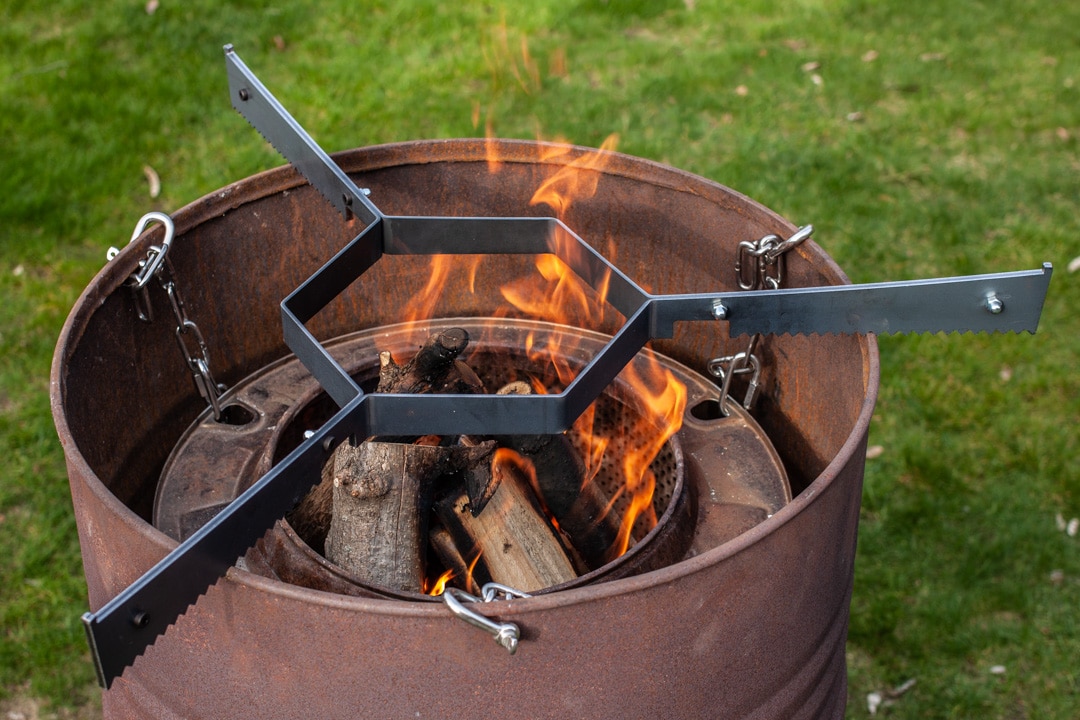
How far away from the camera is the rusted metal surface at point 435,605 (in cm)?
150

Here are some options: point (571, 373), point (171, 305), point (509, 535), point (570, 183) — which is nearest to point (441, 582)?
point (509, 535)

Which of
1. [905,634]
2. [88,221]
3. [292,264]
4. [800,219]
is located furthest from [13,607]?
[800,219]

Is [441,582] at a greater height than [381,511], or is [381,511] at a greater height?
[381,511]

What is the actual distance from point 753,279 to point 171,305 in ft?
4.15

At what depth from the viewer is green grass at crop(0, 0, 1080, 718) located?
127 inches

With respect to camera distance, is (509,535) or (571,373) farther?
(571,373)

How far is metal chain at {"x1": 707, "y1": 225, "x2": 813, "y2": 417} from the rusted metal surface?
4 cm

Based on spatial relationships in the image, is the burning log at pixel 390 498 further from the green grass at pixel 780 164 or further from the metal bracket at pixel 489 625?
the green grass at pixel 780 164

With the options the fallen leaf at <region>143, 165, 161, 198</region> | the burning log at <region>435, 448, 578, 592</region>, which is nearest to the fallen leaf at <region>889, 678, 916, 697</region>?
the burning log at <region>435, 448, 578, 592</region>

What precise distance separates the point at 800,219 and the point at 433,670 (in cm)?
338

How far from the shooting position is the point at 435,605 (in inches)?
56.9

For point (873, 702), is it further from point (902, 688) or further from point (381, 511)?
point (381, 511)

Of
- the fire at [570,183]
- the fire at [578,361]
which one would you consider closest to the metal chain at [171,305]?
the fire at [578,361]

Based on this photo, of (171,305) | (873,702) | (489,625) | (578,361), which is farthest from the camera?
(873,702)
